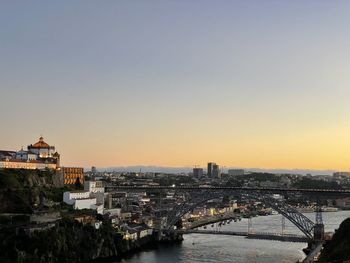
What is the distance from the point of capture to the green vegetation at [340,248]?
16.5m

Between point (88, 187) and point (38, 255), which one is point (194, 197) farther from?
point (38, 255)

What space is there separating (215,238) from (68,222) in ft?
32.7

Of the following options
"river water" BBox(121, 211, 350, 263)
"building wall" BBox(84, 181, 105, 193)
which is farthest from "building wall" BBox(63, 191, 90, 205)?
"river water" BBox(121, 211, 350, 263)

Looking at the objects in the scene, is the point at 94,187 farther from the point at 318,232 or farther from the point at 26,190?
the point at 318,232

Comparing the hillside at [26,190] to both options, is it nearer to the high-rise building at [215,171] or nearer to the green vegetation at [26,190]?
the green vegetation at [26,190]

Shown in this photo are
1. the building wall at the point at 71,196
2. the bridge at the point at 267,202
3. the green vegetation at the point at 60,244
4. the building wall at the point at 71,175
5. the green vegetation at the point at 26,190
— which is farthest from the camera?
the building wall at the point at 71,175

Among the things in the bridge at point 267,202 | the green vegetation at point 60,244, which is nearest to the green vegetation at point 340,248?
the bridge at point 267,202

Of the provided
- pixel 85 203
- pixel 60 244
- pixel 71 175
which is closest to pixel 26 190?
pixel 85 203

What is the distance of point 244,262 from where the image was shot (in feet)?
73.1

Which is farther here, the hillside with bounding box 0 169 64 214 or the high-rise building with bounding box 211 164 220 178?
the high-rise building with bounding box 211 164 220 178

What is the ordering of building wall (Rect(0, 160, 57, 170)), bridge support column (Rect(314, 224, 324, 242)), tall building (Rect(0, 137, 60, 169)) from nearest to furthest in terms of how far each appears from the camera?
1. bridge support column (Rect(314, 224, 324, 242))
2. building wall (Rect(0, 160, 57, 170))
3. tall building (Rect(0, 137, 60, 169))

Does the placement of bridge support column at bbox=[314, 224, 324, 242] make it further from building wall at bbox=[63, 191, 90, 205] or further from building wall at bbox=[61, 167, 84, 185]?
building wall at bbox=[61, 167, 84, 185]

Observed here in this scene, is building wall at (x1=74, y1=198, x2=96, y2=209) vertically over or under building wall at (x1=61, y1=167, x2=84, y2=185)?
under

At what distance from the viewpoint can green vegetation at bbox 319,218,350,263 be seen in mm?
16459
